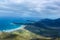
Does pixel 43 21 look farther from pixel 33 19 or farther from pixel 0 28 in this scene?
pixel 0 28

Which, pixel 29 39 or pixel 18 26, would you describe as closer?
pixel 29 39

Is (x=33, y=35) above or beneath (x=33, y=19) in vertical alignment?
beneath

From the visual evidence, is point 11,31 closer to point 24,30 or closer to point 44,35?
point 24,30

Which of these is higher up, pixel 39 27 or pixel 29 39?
pixel 39 27

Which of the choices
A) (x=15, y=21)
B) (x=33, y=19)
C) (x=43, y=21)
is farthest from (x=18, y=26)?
(x=43, y=21)

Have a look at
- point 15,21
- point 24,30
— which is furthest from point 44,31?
point 15,21

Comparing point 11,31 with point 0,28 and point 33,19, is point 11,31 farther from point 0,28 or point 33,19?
point 33,19

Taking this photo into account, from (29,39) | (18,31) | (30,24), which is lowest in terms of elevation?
(29,39)

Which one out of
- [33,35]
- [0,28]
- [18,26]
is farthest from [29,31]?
[0,28]
